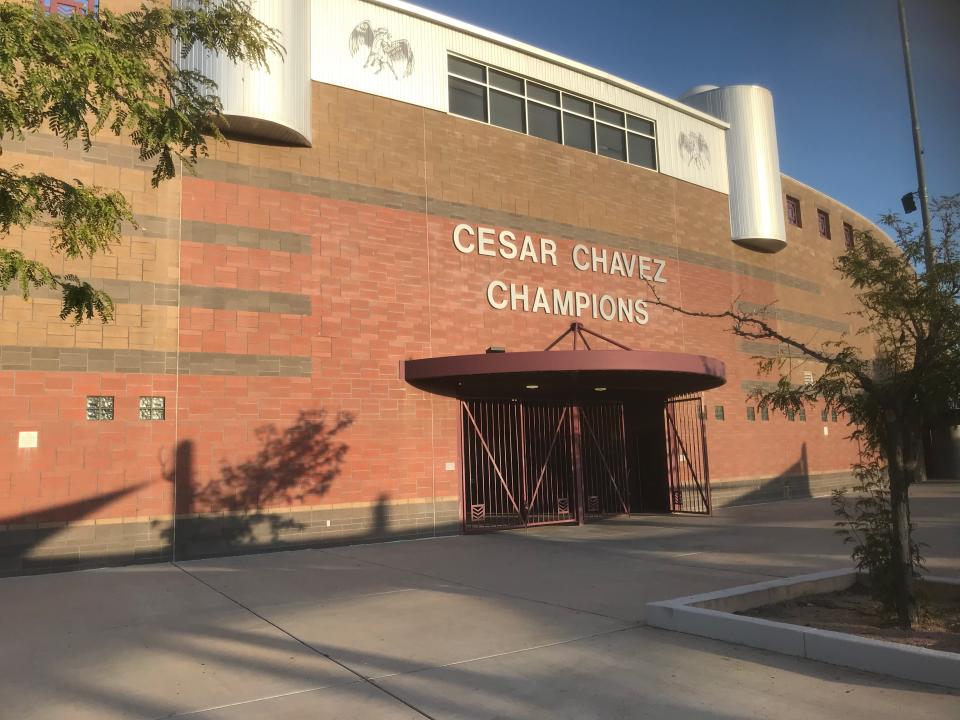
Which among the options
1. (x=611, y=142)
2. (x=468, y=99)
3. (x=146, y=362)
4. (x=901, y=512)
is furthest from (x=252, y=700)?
(x=611, y=142)

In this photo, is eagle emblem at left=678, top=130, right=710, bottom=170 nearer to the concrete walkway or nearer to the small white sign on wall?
the concrete walkway

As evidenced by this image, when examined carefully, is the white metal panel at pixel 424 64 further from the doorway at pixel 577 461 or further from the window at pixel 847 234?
the window at pixel 847 234

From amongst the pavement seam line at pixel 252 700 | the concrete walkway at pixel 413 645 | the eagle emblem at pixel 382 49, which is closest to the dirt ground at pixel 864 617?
the concrete walkway at pixel 413 645

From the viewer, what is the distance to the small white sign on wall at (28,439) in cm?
1265

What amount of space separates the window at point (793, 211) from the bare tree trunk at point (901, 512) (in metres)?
22.3

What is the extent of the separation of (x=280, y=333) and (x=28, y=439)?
4.71 meters

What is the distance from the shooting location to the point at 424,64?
18.2 metres

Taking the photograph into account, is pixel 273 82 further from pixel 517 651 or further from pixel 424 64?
pixel 517 651

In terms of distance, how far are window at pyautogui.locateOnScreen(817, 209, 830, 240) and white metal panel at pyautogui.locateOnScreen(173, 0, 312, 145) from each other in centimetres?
2211

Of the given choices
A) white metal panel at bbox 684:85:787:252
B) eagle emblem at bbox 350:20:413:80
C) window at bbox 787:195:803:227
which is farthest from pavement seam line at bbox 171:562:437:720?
window at bbox 787:195:803:227

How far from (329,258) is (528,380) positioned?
5.06 metres

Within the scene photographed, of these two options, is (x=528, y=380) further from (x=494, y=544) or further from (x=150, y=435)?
(x=150, y=435)

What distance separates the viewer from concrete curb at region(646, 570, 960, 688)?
5.68 m

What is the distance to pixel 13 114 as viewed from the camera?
6945mm
